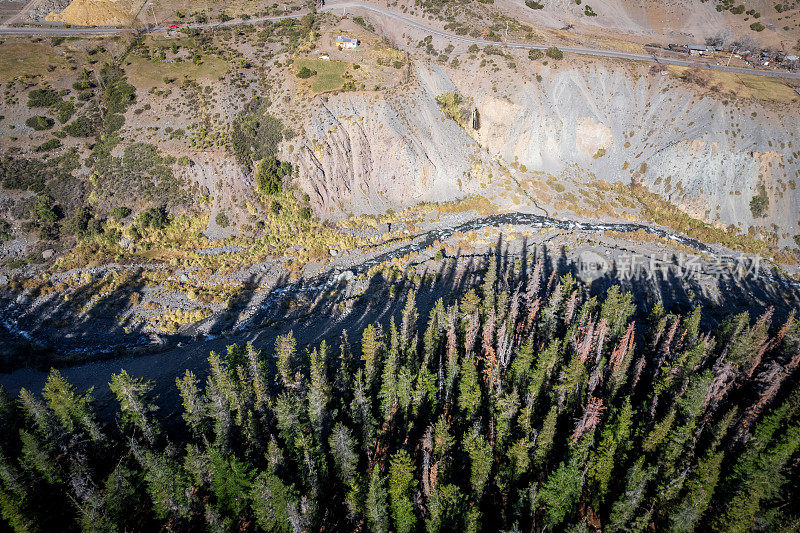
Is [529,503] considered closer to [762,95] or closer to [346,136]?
[346,136]

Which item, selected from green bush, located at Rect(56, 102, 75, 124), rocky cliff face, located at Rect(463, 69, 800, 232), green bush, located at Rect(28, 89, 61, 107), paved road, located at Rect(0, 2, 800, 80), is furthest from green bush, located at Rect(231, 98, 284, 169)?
rocky cliff face, located at Rect(463, 69, 800, 232)

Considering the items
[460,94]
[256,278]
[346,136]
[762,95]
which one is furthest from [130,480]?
[762,95]

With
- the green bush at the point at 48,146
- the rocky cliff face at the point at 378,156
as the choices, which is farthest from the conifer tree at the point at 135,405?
the green bush at the point at 48,146

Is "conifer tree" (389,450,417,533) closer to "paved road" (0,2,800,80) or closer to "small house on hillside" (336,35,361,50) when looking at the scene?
"small house on hillside" (336,35,361,50)

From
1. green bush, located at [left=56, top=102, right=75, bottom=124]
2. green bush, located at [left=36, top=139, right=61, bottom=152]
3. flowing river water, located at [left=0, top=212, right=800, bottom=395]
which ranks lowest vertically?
flowing river water, located at [left=0, top=212, right=800, bottom=395]

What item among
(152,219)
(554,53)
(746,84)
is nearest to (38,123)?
(152,219)

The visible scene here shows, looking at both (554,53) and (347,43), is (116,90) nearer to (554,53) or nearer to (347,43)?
(347,43)

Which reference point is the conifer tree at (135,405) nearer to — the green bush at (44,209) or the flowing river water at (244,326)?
the flowing river water at (244,326)

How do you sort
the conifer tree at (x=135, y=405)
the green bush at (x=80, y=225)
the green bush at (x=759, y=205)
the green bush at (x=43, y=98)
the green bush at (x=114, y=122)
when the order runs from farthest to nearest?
1. the green bush at (x=43, y=98)
2. the green bush at (x=114, y=122)
3. the green bush at (x=759, y=205)
4. the green bush at (x=80, y=225)
5. the conifer tree at (x=135, y=405)
